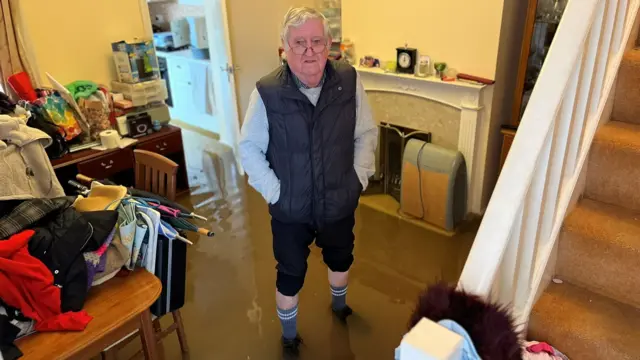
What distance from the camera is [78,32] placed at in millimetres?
3568

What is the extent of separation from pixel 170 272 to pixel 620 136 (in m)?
1.68

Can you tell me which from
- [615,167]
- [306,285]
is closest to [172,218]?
[306,285]

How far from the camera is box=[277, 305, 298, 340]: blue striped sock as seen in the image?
2.28m

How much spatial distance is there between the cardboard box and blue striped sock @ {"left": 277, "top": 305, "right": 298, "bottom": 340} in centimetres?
236

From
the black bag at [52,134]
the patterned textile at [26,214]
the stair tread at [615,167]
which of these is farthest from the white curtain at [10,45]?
the stair tread at [615,167]

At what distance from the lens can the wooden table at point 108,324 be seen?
1.49 meters

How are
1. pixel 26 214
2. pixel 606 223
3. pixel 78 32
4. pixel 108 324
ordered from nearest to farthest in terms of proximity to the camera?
pixel 606 223, pixel 108 324, pixel 26 214, pixel 78 32

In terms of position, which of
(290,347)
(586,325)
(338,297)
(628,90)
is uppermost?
(628,90)

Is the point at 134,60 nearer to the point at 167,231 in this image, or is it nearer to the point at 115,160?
the point at 115,160

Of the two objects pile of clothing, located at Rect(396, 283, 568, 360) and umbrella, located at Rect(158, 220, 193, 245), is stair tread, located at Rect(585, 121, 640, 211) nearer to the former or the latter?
pile of clothing, located at Rect(396, 283, 568, 360)

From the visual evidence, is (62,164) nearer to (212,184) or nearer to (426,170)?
(212,184)

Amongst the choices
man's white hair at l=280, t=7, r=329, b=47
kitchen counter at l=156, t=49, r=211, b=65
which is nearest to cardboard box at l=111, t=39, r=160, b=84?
kitchen counter at l=156, t=49, r=211, b=65

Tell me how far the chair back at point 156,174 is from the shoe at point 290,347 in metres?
0.88

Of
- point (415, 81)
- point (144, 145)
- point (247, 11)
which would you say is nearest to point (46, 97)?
point (144, 145)
